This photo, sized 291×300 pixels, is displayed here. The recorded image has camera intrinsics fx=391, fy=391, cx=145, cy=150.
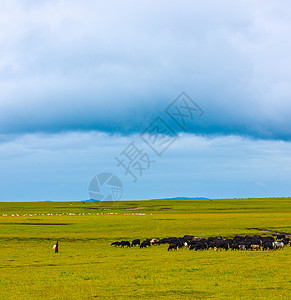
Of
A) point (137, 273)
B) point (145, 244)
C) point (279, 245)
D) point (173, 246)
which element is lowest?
point (137, 273)

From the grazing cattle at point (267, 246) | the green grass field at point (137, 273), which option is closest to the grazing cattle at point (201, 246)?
the green grass field at point (137, 273)

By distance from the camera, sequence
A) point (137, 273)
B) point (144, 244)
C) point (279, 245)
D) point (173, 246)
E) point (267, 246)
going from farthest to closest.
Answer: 1. point (144, 244)
2. point (279, 245)
3. point (173, 246)
4. point (267, 246)
5. point (137, 273)

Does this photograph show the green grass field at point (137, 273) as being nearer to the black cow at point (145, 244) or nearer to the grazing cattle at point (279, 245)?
the grazing cattle at point (279, 245)

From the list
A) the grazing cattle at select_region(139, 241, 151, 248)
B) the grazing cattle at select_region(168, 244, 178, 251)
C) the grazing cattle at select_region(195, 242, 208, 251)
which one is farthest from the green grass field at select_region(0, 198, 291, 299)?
the grazing cattle at select_region(195, 242, 208, 251)

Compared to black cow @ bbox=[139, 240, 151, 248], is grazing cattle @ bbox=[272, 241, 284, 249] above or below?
below

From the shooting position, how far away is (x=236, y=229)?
171 ft

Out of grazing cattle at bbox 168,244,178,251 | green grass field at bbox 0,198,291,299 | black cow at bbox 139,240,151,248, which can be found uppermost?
black cow at bbox 139,240,151,248

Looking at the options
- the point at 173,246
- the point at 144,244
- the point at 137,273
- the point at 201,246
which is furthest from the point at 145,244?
the point at 137,273

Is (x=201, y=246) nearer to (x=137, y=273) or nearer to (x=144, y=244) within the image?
(x=144, y=244)

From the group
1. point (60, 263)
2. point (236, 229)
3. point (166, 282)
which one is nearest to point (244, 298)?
point (166, 282)

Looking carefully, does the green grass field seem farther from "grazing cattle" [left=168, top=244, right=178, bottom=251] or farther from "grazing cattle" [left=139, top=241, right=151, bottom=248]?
"grazing cattle" [left=139, top=241, right=151, bottom=248]

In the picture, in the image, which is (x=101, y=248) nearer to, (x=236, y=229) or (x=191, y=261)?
(x=191, y=261)

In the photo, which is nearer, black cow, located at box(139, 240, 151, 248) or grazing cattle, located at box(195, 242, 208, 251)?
grazing cattle, located at box(195, 242, 208, 251)

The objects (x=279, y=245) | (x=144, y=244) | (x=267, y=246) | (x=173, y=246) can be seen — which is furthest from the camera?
(x=144, y=244)
